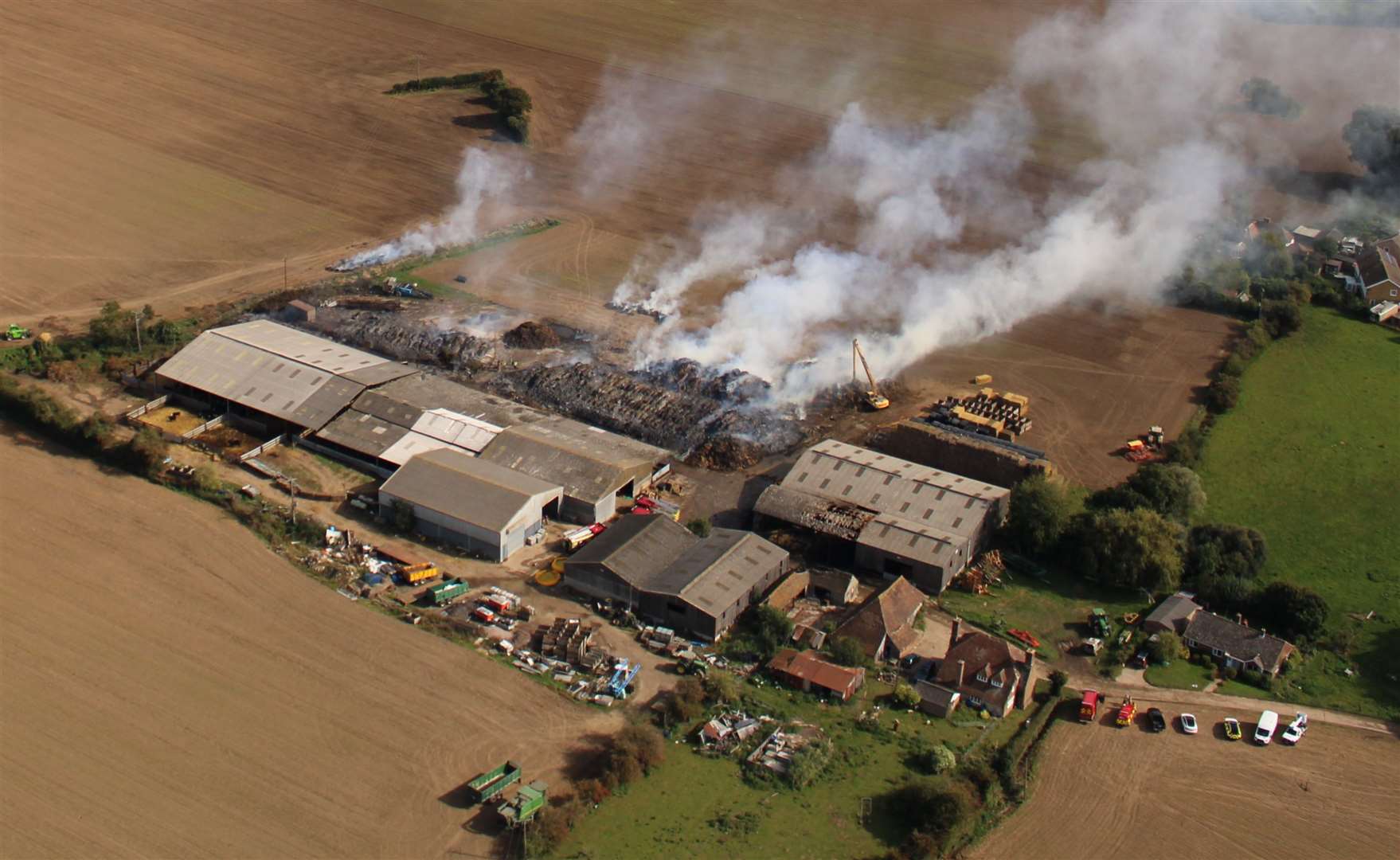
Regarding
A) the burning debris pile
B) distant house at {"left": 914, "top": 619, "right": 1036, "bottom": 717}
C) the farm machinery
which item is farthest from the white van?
the burning debris pile

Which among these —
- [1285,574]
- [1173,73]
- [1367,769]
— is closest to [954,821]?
[1367,769]

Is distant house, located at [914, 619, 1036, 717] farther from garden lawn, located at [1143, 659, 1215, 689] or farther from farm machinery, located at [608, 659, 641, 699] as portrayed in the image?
farm machinery, located at [608, 659, 641, 699]

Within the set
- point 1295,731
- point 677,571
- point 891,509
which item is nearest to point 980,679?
point 1295,731

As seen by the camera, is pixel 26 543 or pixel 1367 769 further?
pixel 26 543

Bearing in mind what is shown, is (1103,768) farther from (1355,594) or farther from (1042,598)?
(1355,594)

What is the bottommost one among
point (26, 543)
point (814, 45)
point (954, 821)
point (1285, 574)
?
point (26, 543)

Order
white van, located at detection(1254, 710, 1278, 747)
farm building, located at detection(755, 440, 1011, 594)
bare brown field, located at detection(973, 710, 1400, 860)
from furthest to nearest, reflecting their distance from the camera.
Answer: farm building, located at detection(755, 440, 1011, 594) < white van, located at detection(1254, 710, 1278, 747) < bare brown field, located at detection(973, 710, 1400, 860)

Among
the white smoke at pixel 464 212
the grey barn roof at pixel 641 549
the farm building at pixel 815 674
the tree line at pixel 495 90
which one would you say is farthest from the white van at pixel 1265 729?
the tree line at pixel 495 90
